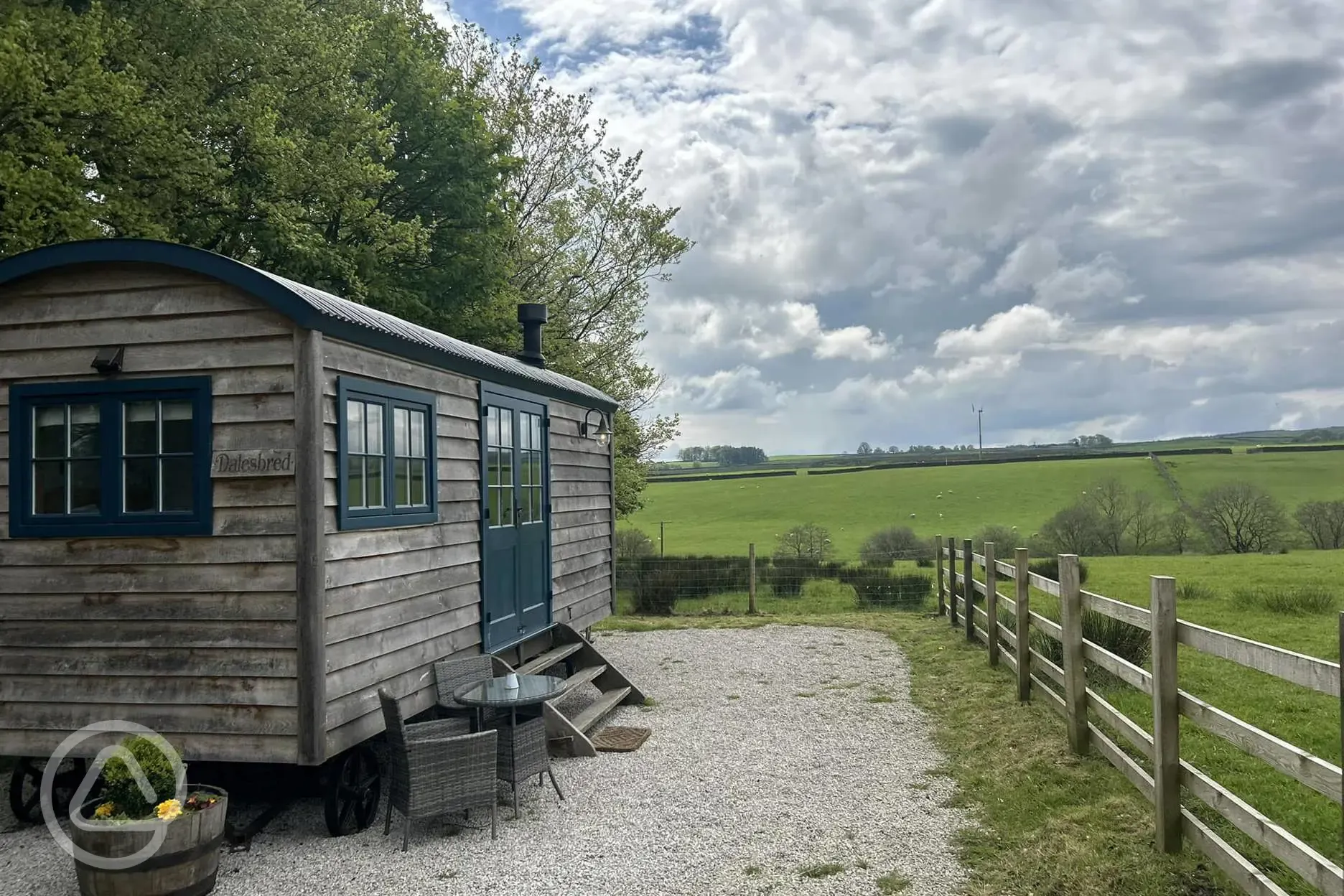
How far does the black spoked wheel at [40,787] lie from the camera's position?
5652 millimetres

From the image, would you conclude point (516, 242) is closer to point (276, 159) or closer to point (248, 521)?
point (276, 159)

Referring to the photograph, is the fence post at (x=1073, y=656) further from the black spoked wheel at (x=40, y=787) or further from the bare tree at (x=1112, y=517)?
the bare tree at (x=1112, y=517)

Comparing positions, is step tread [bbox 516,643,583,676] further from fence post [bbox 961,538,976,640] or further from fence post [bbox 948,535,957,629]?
fence post [bbox 948,535,957,629]

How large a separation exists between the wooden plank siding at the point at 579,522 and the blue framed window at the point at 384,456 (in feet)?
8.84

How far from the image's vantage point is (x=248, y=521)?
512 cm

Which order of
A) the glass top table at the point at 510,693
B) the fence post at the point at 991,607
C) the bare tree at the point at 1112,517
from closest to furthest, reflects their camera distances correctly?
the glass top table at the point at 510,693 < the fence post at the point at 991,607 < the bare tree at the point at 1112,517

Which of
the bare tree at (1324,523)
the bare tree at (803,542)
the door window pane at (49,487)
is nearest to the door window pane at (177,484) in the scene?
the door window pane at (49,487)

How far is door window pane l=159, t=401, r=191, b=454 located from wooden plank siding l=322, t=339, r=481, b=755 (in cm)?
83

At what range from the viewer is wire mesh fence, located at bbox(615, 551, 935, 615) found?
1653cm

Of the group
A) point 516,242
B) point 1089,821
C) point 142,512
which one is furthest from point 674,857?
point 516,242

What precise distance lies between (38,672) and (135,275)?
7.89 feet

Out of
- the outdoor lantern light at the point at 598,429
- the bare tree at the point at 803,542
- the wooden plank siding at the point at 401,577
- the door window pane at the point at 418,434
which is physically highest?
the outdoor lantern light at the point at 598,429

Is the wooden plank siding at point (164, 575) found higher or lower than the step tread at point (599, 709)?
higher

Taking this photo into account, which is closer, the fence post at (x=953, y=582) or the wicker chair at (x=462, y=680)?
the wicker chair at (x=462, y=680)
